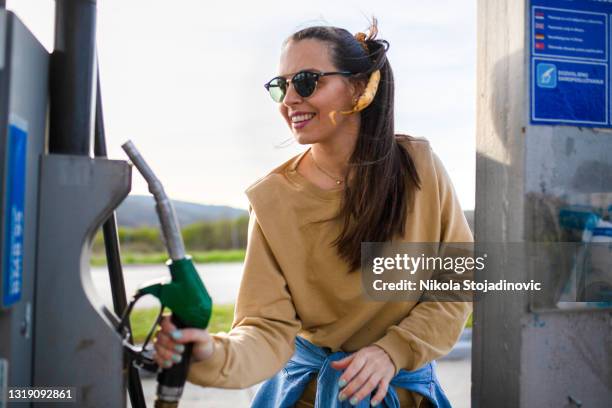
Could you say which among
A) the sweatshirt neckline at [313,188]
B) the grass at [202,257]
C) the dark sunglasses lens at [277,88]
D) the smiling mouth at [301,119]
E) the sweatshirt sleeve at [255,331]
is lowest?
the grass at [202,257]

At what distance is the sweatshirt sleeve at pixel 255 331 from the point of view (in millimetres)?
1201

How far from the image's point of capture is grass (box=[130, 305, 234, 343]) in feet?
15.7

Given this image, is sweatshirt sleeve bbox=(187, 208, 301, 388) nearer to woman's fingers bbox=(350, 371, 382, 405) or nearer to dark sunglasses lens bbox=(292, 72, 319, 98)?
woman's fingers bbox=(350, 371, 382, 405)

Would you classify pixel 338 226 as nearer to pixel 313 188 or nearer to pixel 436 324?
pixel 313 188

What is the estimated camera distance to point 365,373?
1.34 meters

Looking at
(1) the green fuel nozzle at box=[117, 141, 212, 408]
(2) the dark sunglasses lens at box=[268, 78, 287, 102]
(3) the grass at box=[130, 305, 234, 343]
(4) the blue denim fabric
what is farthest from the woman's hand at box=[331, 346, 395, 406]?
(3) the grass at box=[130, 305, 234, 343]

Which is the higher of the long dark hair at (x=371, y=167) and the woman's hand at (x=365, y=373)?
the long dark hair at (x=371, y=167)

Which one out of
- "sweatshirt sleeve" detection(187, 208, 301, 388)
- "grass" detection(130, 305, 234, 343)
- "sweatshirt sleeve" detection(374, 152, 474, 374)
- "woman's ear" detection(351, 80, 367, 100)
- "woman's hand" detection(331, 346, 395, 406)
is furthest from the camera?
"grass" detection(130, 305, 234, 343)

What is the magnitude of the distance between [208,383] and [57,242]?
1.36 ft

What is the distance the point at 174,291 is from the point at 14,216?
0.90 ft

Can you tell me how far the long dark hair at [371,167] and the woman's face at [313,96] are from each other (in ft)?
0.11

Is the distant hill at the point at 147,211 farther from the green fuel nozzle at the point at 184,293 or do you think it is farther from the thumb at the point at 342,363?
the thumb at the point at 342,363

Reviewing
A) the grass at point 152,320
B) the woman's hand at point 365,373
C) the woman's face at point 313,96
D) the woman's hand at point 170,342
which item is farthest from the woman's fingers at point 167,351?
the grass at point 152,320

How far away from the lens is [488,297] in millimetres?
1638
